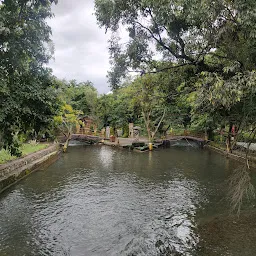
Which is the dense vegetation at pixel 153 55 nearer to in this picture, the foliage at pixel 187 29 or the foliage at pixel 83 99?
the foliage at pixel 187 29

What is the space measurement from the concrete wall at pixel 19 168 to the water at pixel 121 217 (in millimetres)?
398

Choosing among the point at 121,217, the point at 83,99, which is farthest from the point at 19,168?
the point at 83,99

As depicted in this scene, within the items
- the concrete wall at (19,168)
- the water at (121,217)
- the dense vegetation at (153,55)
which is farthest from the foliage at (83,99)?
the dense vegetation at (153,55)

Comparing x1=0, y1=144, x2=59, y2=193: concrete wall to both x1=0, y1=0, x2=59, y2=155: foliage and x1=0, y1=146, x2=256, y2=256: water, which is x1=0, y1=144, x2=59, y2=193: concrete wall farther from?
x1=0, y1=0, x2=59, y2=155: foliage

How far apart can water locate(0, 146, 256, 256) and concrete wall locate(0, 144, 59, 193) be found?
40 centimetres

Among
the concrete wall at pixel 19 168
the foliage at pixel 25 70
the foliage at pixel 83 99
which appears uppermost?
the foliage at pixel 83 99

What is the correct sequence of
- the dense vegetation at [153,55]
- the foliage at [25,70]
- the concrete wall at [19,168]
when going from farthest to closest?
the concrete wall at [19,168]
the foliage at [25,70]
the dense vegetation at [153,55]

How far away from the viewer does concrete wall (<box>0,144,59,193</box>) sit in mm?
12031

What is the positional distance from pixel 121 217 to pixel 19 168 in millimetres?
7790

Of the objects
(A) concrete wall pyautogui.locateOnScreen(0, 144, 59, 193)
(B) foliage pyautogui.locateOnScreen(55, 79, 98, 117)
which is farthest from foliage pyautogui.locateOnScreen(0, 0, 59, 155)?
(B) foliage pyautogui.locateOnScreen(55, 79, 98, 117)

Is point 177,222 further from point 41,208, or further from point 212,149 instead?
point 212,149

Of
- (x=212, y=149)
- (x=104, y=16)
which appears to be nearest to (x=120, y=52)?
(x=104, y=16)

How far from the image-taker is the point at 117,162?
20.3m

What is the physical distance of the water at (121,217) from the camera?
665cm
